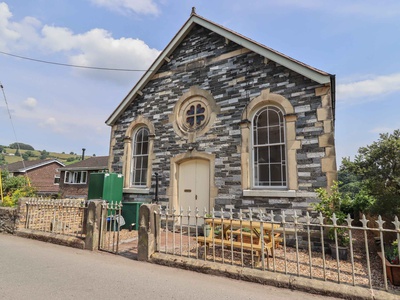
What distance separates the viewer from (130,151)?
35.2 ft

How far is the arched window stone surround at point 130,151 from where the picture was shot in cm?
981

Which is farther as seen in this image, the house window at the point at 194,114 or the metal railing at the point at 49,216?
the house window at the point at 194,114

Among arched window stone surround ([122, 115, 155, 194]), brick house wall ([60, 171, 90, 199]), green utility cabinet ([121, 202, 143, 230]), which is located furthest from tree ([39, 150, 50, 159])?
green utility cabinet ([121, 202, 143, 230])

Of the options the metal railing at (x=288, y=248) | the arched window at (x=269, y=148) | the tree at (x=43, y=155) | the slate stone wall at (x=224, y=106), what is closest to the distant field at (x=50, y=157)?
the tree at (x=43, y=155)

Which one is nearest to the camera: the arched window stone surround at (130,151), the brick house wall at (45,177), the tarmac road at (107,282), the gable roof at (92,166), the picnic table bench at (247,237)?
the tarmac road at (107,282)

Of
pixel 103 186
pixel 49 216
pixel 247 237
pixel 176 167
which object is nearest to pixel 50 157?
pixel 49 216

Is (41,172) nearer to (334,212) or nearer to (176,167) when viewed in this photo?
(176,167)

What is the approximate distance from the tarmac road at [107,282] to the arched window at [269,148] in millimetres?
3815

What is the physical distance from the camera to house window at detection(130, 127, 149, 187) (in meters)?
10.4

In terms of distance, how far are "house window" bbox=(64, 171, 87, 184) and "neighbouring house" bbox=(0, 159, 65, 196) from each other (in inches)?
235

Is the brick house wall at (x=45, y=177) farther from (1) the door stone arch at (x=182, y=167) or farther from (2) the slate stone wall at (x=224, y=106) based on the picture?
(1) the door stone arch at (x=182, y=167)

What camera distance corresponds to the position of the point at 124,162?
10.6 metres

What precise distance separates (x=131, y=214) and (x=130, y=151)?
300 cm

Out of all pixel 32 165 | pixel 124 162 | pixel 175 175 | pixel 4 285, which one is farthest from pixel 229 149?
pixel 32 165
